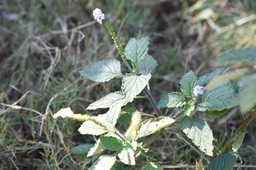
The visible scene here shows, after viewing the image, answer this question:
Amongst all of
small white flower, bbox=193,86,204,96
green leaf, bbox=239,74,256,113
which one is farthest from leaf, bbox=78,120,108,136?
green leaf, bbox=239,74,256,113

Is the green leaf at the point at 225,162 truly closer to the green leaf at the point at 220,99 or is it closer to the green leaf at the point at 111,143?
the green leaf at the point at 220,99

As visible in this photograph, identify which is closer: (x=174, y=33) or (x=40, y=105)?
(x=40, y=105)

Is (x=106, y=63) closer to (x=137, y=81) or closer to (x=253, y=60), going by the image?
(x=137, y=81)

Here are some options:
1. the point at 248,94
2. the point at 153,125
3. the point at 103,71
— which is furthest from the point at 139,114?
the point at 248,94

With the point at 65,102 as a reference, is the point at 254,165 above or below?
below

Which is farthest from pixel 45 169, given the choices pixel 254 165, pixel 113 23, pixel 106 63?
pixel 113 23

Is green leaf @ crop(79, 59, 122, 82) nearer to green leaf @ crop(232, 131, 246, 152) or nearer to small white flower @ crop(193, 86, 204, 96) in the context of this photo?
small white flower @ crop(193, 86, 204, 96)

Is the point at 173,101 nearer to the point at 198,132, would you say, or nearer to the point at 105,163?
the point at 198,132
